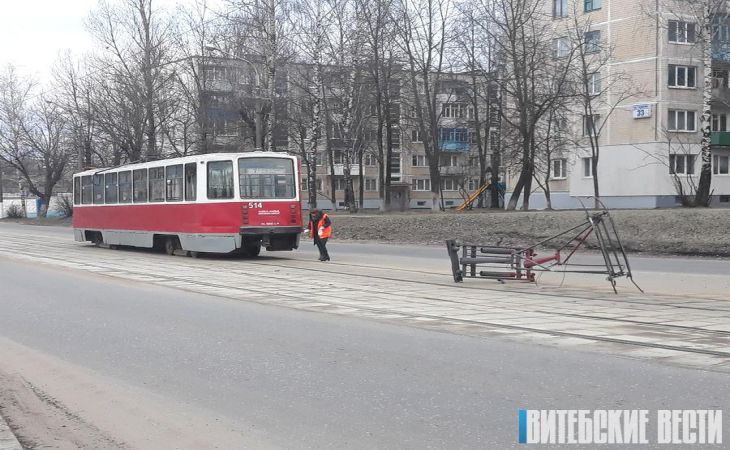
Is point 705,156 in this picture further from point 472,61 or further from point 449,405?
point 449,405

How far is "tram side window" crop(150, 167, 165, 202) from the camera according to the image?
24234mm

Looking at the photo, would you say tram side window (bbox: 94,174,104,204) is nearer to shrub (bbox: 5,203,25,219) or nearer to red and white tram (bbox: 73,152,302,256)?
red and white tram (bbox: 73,152,302,256)

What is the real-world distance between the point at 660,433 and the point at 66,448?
4.17 m

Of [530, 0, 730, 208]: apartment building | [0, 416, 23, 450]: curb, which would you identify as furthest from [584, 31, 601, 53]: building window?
[0, 416, 23, 450]: curb

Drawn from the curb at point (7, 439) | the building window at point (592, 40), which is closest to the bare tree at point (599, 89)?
the building window at point (592, 40)

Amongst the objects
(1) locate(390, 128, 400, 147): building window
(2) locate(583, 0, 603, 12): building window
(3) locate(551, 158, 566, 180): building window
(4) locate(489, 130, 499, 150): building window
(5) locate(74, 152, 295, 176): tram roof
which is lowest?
(5) locate(74, 152, 295, 176): tram roof

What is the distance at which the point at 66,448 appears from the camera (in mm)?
5230

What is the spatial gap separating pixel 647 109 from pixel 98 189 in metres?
36.6

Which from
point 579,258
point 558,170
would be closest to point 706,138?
point 579,258

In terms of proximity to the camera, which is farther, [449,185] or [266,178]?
[449,185]

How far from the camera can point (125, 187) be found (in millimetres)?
26922

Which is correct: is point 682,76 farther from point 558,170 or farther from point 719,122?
point 558,170

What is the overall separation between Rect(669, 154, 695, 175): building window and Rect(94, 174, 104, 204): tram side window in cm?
3711

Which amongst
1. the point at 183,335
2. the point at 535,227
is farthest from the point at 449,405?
the point at 535,227
